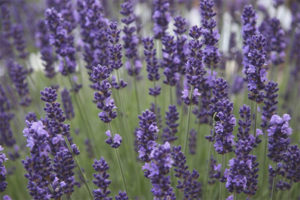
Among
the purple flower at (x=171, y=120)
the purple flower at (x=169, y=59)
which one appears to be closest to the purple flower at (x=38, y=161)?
the purple flower at (x=171, y=120)

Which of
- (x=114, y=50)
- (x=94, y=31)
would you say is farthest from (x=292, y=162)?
(x=94, y=31)

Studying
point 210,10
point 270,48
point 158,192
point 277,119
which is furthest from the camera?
point 270,48

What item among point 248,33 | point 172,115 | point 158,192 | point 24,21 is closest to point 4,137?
point 172,115

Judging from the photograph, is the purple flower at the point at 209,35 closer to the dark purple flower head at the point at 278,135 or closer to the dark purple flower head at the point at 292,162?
the dark purple flower head at the point at 278,135

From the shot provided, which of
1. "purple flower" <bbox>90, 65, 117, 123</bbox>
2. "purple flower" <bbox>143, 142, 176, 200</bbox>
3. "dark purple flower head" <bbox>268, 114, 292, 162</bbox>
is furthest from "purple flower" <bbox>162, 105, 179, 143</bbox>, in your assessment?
"purple flower" <bbox>143, 142, 176, 200</bbox>

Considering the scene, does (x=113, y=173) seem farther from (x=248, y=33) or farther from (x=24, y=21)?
(x=24, y=21)

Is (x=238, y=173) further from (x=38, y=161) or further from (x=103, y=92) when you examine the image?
(x=38, y=161)

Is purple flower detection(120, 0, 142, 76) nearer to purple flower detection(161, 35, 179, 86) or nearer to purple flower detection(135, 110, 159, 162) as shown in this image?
purple flower detection(161, 35, 179, 86)
